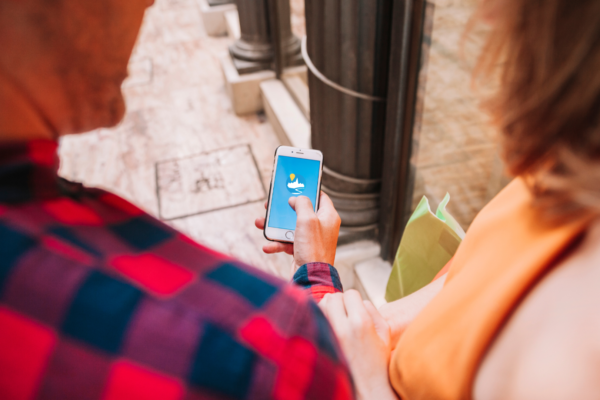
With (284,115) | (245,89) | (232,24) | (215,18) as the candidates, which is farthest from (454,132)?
(215,18)

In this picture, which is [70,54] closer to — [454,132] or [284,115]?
[454,132]

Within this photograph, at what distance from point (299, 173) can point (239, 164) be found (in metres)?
1.56

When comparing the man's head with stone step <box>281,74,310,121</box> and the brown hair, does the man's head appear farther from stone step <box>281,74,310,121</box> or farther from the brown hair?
stone step <box>281,74,310,121</box>

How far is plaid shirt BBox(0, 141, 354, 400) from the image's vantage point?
278 mm

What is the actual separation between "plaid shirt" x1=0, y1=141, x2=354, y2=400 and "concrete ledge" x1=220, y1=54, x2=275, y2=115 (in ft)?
8.83

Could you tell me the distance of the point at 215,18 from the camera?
4.23m

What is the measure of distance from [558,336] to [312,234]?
0.53 meters

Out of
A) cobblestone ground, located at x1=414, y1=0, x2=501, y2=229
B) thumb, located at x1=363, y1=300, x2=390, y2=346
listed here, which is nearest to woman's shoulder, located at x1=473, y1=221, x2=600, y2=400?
thumb, located at x1=363, y1=300, x2=390, y2=346

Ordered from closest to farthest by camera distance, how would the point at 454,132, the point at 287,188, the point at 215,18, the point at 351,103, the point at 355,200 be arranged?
1. the point at 287,188
2. the point at 454,132
3. the point at 351,103
4. the point at 355,200
5. the point at 215,18

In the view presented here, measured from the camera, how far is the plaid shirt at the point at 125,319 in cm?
28

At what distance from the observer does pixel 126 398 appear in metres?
0.28

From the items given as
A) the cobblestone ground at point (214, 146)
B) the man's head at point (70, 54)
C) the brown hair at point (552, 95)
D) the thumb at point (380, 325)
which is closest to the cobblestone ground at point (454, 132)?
the cobblestone ground at point (214, 146)

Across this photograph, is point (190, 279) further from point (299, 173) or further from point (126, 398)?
point (299, 173)

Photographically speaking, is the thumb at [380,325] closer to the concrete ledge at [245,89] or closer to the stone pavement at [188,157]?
the stone pavement at [188,157]
